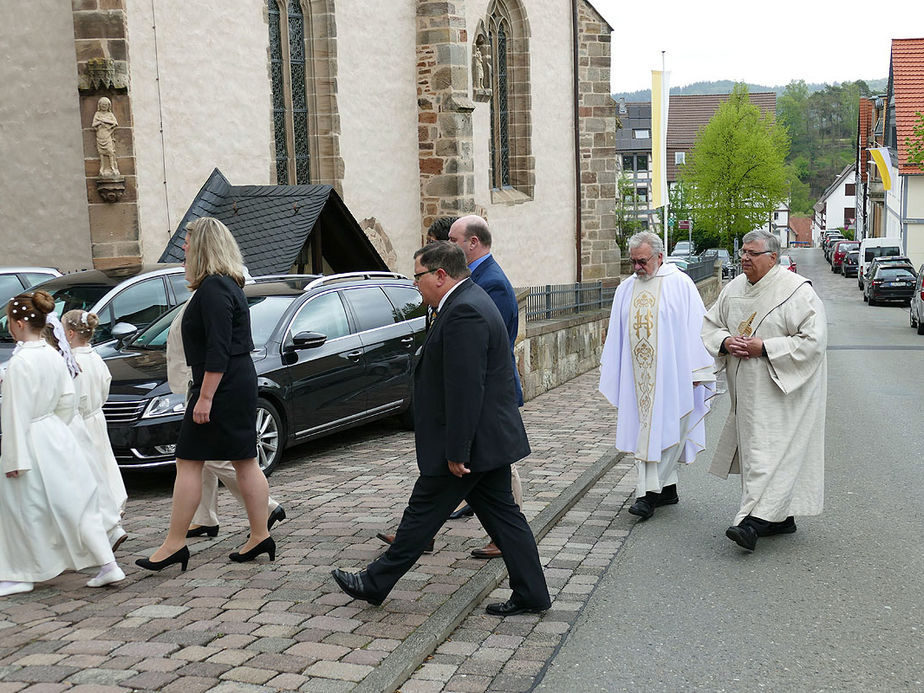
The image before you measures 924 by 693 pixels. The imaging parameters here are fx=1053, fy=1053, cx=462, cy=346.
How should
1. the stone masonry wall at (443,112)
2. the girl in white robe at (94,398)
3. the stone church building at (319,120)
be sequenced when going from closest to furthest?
the girl in white robe at (94,398) < the stone church building at (319,120) < the stone masonry wall at (443,112)

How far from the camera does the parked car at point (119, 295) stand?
32.4 feet

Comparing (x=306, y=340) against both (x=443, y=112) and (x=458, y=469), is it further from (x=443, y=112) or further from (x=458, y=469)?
(x=443, y=112)

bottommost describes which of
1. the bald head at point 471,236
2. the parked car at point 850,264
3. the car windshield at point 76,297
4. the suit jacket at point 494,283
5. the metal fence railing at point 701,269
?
the parked car at point 850,264

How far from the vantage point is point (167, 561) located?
565cm

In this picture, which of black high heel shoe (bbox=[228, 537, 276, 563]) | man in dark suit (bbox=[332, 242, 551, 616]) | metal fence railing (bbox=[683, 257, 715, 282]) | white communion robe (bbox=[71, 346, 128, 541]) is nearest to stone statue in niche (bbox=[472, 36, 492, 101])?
A: metal fence railing (bbox=[683, 257, 715, 282])

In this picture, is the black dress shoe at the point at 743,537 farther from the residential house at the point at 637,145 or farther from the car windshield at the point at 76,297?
the residential house at the point at 637,145

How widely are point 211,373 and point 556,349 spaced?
10.7 meters

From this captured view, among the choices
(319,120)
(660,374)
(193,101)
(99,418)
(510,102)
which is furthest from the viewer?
(510,102)

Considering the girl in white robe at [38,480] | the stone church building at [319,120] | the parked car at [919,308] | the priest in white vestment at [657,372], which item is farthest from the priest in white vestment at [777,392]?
the parked car at [919,308]

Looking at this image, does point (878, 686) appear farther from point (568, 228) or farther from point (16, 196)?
point (568, 228)

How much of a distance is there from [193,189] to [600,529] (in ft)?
33.7

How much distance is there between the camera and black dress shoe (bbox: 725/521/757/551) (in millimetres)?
6137

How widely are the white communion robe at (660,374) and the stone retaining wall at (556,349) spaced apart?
5.93 m

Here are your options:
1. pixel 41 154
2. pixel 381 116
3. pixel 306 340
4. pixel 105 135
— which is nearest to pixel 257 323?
pixel 306 340
